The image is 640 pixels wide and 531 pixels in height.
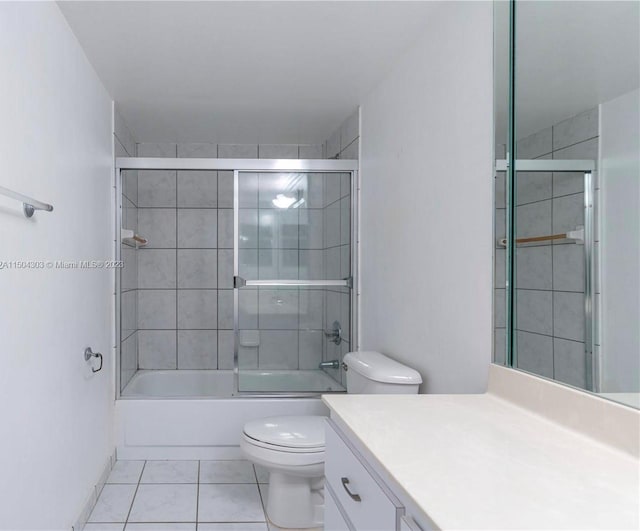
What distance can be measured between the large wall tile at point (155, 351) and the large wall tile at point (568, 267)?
11.8ft

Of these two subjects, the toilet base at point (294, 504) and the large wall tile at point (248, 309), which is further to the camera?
the large wall tile at point (248, 309)

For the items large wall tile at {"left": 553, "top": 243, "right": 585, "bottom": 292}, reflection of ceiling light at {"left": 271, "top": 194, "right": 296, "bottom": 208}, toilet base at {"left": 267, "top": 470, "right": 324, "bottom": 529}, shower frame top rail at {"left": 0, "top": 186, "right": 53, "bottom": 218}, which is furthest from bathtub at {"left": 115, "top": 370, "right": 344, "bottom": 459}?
large wall tile at {"left": 553, "top": 243, "right": 585, "bottom": 292}

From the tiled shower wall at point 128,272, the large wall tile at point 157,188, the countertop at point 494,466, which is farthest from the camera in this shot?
the large wall tile at point 157,188

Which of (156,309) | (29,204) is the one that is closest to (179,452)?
(156,309)

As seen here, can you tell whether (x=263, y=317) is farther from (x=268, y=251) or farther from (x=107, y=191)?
(x=107, y=191)

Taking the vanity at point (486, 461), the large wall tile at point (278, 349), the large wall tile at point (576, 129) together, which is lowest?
the large wall tile at point (278, 349)

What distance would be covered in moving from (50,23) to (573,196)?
191 centimetres

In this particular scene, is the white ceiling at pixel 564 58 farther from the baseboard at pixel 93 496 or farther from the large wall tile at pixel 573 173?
the baseboard at pixel 93 496

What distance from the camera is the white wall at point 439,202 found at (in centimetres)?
179

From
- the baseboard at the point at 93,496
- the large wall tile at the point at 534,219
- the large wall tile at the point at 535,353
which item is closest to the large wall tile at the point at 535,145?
the large wall tile at the point at 534,219

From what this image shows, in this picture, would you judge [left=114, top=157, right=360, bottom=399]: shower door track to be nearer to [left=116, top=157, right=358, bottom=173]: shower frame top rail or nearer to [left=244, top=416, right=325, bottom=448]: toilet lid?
[left=116, top=157, right=358, bottom=173]: shower frame top rail

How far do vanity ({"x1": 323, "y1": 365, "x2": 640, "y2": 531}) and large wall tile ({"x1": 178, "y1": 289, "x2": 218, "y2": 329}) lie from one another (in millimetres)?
3089

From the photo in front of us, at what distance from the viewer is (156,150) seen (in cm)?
443

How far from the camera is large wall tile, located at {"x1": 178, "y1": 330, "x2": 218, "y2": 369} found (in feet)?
14.6
